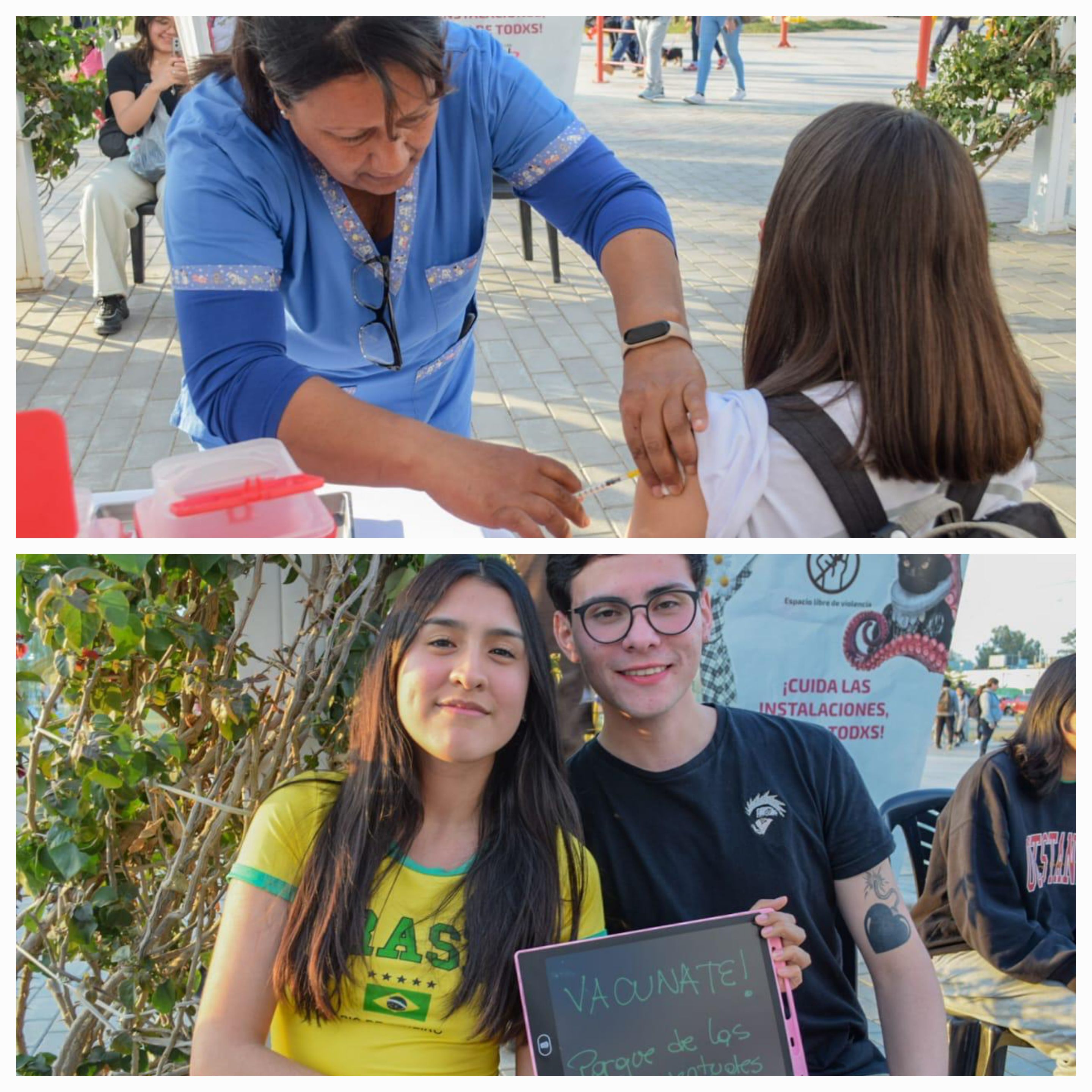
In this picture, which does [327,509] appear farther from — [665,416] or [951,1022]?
[951,1022]

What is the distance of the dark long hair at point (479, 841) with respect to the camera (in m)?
1.71

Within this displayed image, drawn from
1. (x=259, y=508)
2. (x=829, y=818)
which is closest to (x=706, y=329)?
(x=829, y=818)

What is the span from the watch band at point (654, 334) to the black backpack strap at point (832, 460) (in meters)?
0.25

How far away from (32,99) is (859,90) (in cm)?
825

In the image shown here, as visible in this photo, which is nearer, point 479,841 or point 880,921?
point 479,841

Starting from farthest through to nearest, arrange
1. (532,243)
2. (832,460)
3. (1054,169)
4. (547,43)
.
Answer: (532,243) < (1054,169) < (547,43) < (832,460)

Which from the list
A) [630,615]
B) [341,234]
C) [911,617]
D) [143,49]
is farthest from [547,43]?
[630,615]

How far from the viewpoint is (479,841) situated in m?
1.81

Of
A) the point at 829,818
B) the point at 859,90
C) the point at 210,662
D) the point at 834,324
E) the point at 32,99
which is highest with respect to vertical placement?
the point at 859,90

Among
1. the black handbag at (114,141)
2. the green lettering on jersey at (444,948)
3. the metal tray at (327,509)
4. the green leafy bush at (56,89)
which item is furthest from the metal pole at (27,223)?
the green lettering on jersey at (444,948)

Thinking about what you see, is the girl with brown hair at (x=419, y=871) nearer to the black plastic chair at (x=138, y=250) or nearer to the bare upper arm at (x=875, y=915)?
the bare upper arm at (x=875, y=915)

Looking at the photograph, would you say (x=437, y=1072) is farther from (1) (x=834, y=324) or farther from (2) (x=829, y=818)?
(1) (x=834, y=324)

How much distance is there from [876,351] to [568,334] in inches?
154

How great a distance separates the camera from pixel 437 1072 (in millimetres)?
1709
